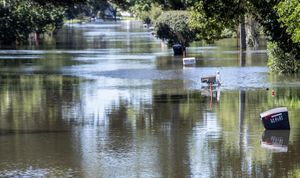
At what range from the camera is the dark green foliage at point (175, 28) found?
205 feet

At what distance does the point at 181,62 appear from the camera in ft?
156

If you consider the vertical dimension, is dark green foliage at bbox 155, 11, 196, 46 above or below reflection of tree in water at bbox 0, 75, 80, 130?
above

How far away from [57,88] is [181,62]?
53.2 ft

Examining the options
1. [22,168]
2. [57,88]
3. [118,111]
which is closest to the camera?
[22,168]

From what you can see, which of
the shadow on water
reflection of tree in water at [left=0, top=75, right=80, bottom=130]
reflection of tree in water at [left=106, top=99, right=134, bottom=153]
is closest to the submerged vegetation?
reflection of tree in water at [left=106, top=99, right=134, bottom=153]

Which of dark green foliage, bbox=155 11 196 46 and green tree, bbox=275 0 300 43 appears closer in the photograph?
green tree, bbox=275 0 300 43

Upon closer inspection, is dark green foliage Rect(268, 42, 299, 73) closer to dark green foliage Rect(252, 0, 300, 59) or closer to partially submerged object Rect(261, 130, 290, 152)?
dark green foliage Rect(252, 0, 300, 59)

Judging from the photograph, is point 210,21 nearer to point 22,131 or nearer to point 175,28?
point 22,131

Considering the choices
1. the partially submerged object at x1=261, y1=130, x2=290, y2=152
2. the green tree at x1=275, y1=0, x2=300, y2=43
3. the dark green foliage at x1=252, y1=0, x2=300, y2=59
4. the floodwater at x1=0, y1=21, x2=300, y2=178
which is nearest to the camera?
the floodwater at x1=0, y1=21, x2=300, y2=178

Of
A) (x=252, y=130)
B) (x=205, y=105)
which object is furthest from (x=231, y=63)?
(x=252, y=130)

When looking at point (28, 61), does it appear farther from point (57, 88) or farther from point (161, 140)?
point (161, 140)

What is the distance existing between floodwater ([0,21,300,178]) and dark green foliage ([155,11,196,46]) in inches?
825

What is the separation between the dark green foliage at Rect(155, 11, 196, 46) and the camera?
62375 millimetres

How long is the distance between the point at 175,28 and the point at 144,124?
41.9 metres
